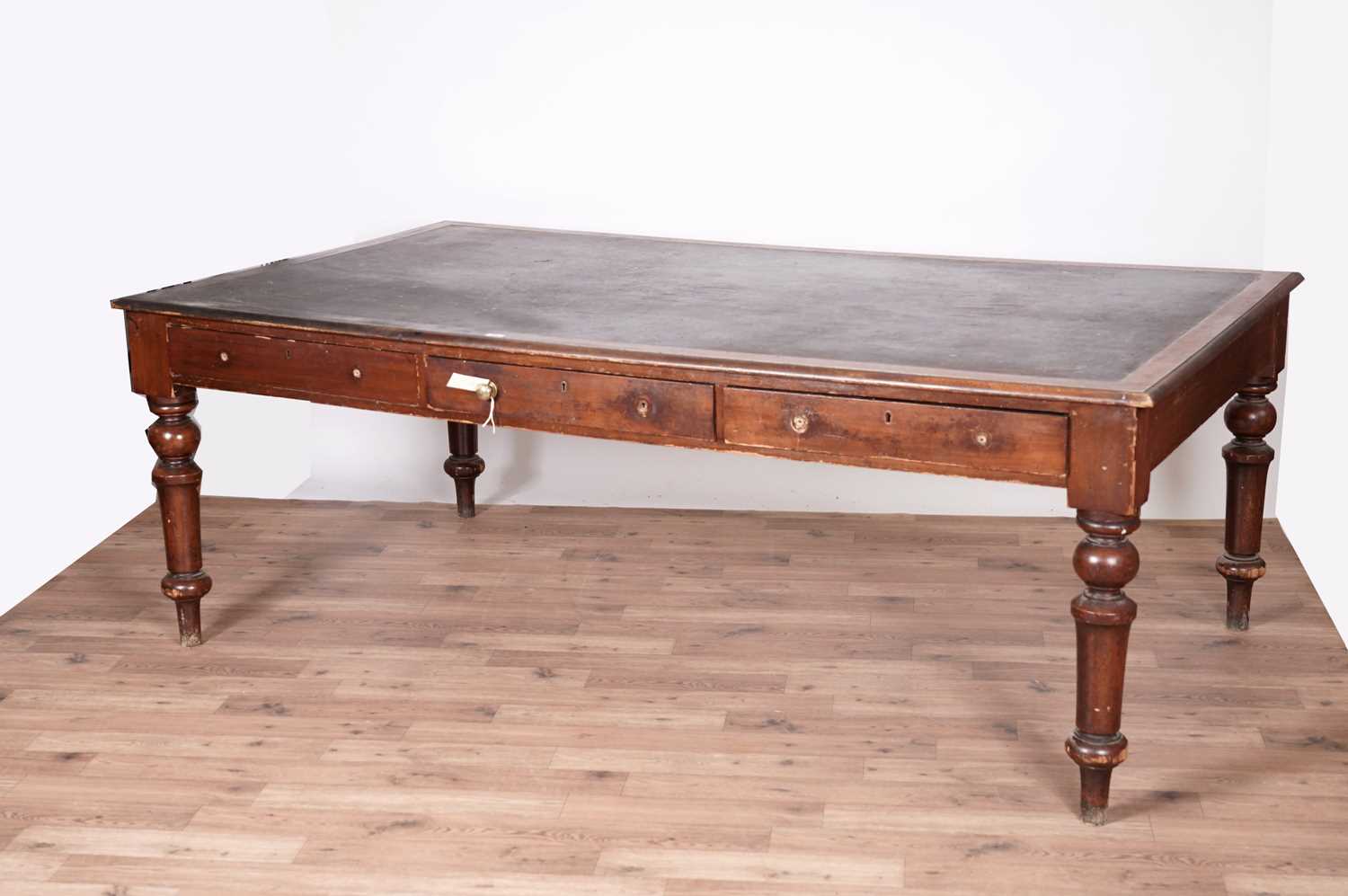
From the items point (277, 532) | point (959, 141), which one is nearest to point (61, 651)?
point (277, 532)

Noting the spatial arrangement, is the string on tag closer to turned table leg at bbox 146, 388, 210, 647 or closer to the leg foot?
turned table leg at bbox 146, 388, 210, 647

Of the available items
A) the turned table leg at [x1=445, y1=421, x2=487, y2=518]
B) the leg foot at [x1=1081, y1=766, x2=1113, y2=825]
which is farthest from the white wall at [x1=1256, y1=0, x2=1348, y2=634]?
the turned table leg at [x1=445, y1=421, x2=487, y2=518]

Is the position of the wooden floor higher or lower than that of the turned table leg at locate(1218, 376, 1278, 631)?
lower

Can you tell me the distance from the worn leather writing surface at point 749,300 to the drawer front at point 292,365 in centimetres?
6

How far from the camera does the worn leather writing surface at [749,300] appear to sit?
9.06 feet

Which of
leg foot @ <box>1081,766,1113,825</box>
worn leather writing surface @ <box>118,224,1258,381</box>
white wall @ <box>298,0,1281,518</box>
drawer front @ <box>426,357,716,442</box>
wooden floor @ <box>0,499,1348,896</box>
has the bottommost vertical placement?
wooden floor @ <box>0,499,1348,896</box>

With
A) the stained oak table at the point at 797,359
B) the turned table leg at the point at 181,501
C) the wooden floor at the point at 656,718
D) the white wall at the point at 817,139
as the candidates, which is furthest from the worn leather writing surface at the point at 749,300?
the wooden floor at the point at 656,718

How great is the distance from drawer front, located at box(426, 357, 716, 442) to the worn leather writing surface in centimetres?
7

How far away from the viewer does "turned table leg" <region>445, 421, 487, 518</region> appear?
425cm

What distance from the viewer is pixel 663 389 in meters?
2.80

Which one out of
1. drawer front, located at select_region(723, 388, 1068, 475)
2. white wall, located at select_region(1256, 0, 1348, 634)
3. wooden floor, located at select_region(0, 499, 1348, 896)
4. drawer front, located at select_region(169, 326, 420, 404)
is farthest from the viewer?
white wall, located at select_region(1256, 0, 1348, 634)

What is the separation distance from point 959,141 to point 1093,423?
175 centimetres

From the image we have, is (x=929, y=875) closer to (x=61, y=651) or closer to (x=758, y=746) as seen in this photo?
(x=758, y=746)

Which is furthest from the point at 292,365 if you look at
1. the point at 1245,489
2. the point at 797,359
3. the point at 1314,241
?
the point at 1314,241
